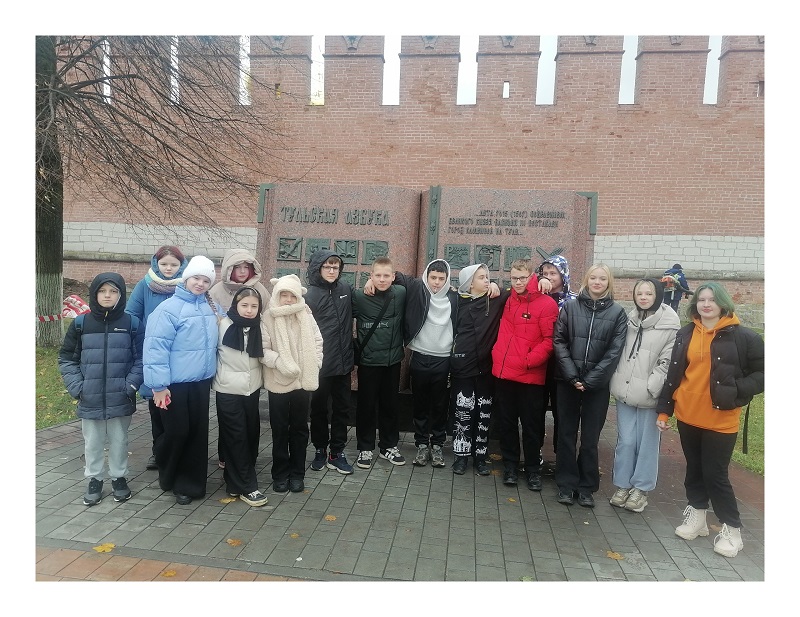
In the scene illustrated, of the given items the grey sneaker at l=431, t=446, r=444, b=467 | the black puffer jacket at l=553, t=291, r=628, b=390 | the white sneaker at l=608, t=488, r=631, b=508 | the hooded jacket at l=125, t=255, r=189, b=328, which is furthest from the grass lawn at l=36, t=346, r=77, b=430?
the white sneaker at l=608, t=488, r=631, b=508

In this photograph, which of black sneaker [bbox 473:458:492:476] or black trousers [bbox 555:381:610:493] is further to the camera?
black sneaker [bbox 473:458:492:476]

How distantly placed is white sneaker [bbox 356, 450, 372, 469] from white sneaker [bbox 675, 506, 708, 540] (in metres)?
2.33

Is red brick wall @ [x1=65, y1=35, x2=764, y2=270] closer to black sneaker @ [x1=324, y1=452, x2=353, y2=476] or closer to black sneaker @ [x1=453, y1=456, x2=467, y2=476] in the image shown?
black sneaker @ [x1=453, y1=456, x2=467, y2=476]

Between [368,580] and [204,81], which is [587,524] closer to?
[368,580]

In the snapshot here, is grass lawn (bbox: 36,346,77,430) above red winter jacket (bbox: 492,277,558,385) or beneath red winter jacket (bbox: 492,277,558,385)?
beneath

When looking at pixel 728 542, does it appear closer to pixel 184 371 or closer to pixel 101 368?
pixel 184 371

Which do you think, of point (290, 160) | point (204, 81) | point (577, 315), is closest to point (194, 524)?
point (577, 315)

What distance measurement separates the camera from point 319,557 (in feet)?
9.80

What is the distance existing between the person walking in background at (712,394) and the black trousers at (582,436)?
1.65 feet

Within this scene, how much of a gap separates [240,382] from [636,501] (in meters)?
2.98

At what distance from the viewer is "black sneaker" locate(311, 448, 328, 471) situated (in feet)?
14.0

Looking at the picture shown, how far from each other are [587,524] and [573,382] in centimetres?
97

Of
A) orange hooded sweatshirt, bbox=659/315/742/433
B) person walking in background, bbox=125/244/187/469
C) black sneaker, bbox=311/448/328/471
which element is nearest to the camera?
orange hooded sweatshirt, bbox=659/315/742/433

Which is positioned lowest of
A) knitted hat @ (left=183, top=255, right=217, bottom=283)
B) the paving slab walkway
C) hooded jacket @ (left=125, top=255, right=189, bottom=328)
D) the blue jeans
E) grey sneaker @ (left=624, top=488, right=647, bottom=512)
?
the paving slab walkway
